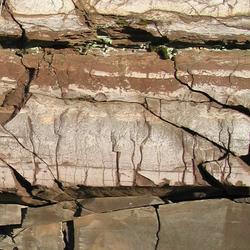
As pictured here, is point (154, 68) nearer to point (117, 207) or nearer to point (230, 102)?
point (230, 102)

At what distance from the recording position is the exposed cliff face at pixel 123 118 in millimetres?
3162

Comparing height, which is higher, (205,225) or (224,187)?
(224,187)

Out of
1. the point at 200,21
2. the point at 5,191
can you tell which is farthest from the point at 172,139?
the point at 5,191

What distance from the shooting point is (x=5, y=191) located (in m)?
3.29

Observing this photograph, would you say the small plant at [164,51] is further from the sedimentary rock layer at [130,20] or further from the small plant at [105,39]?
the small plant at [105,39]

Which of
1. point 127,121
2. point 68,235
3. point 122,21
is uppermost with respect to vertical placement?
point 122,21

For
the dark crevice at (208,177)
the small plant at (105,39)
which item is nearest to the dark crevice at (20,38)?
the small plant at (105,39)

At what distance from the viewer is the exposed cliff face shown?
10.4 feet

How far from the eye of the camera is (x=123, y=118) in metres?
3.18

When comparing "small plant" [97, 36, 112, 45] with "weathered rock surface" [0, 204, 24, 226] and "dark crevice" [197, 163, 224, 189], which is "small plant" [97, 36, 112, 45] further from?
"weathered rock surface" [0, 204, 24, 226]

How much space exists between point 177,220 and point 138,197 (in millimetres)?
239

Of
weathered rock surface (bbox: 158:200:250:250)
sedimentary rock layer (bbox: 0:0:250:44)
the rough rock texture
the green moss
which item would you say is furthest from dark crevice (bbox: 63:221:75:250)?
the green moss

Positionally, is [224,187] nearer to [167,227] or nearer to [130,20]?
[167,227]

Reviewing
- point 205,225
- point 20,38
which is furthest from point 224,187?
point 20,38
